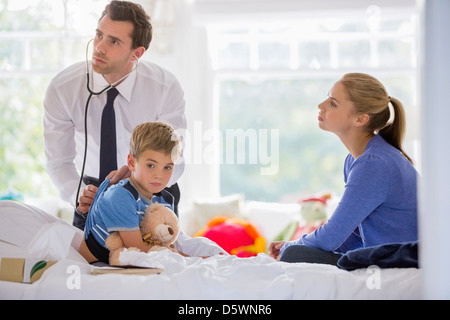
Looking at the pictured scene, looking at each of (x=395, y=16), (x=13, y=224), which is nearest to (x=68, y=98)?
(x=13, y=224)

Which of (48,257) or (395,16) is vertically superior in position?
(395,16)

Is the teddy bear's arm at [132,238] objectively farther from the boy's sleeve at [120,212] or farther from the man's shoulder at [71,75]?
the man's shoulder at [71,75]

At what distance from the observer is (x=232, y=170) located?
22.1 feet

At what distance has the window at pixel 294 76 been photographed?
3.70 meters

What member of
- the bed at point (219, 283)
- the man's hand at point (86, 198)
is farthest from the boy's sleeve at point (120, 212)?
the man's hand at point (86, 198)

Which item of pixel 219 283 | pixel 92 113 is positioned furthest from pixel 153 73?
pixel 219 283

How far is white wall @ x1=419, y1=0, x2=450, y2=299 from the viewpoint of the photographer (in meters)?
1.27

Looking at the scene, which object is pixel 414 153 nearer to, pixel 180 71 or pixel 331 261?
pixel 180 71

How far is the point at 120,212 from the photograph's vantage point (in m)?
1.70

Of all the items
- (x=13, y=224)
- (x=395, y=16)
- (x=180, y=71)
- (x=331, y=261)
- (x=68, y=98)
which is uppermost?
(x=395, y=16)

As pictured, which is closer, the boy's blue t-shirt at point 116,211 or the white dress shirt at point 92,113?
the boy's blue t-shirt at point 116,211

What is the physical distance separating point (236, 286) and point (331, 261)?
0.46m

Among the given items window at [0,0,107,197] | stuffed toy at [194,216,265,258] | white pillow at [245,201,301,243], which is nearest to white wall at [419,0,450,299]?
window at [0,0,107,197]

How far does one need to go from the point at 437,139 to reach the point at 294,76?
2.57 meters
